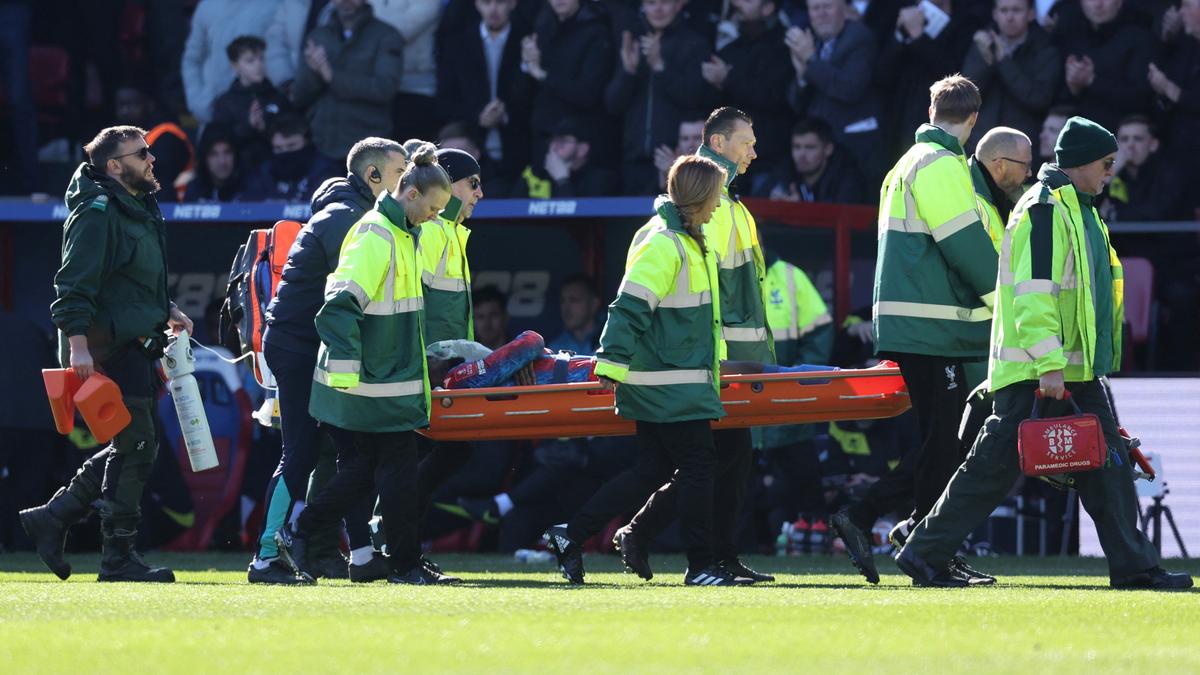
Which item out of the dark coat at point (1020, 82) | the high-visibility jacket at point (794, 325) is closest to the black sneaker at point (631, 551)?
the high-visibility jacket at point (794, 325)

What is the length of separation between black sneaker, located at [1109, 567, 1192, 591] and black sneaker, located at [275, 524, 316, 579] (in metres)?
3.29

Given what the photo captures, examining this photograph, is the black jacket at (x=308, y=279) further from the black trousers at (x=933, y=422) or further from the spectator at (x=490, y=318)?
the spectator at (x=490, y=318)

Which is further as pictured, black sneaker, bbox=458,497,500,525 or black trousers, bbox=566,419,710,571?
black sneaker, bbox=458,497,500,525

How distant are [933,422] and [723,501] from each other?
1.03 meters

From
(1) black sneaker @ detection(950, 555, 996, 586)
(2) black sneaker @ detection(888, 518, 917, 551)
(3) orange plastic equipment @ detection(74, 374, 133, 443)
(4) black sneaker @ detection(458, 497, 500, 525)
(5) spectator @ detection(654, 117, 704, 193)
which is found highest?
(5) spectator @ detection(654, 117, 704, 193)

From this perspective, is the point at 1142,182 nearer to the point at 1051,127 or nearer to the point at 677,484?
the point at 1051,127

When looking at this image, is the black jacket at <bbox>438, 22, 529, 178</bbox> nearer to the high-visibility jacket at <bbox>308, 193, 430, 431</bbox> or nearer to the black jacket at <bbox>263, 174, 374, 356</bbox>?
the black jacket at <bbox>263, 174, 374, 356</bbox>

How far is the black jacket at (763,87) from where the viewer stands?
14.7 metres

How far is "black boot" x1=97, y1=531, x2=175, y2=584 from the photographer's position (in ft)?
32.9

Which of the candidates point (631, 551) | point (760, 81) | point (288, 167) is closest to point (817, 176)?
point (760, 81)

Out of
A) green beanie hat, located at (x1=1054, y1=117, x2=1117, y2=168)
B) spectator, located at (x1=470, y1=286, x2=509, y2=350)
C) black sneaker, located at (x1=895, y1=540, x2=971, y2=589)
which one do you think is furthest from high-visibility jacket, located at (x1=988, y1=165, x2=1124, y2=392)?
spectator, located at (x1=470, y1=286, x2=509, y2=350)

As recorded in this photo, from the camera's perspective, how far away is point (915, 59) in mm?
14477

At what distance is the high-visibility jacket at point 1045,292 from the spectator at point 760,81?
18.9 ft

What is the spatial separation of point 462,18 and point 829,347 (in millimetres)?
4079
